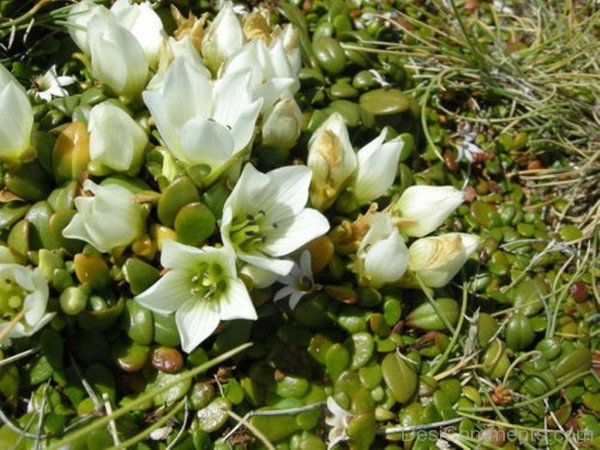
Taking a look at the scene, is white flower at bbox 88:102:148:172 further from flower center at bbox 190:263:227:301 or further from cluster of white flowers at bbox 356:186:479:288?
cluster of white flowers at bbox 356:186:479:288

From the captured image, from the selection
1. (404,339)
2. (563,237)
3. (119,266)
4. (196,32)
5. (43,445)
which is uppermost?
(196,32)

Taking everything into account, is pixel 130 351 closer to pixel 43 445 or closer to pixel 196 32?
pixel 43 445

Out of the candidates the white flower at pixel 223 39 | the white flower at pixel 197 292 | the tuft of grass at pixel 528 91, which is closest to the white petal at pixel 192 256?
the white flower at pixel 197 292

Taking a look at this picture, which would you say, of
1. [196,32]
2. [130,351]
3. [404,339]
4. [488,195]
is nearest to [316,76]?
[196,32]

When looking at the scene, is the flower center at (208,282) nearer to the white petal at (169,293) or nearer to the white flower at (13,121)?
the white petal at (169,293)

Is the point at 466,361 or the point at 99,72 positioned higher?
the point at 99,72

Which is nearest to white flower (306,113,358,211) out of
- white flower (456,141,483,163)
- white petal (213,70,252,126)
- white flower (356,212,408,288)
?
white flower (356,212,408,288)
